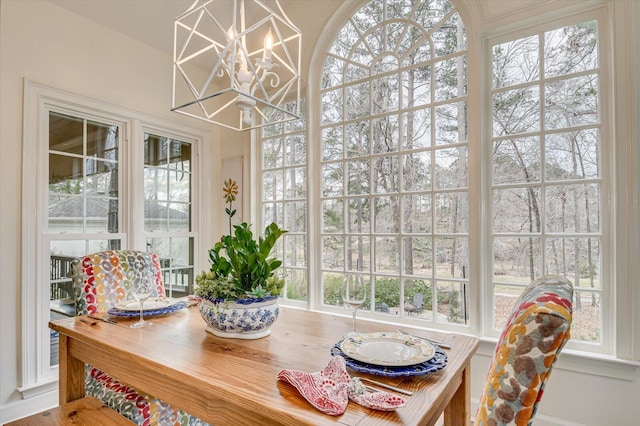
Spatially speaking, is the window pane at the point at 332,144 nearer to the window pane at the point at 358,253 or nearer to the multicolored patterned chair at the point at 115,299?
the window pane at the point at 358,253

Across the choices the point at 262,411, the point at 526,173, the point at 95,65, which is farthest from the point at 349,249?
the point at 95,65

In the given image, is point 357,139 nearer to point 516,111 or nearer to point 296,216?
point 296,216

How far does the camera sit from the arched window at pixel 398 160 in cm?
235

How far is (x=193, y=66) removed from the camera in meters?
3.38

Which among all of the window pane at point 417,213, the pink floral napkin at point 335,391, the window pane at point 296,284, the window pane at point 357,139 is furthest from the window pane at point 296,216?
the pink floral napkin at point 335,391

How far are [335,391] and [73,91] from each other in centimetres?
274

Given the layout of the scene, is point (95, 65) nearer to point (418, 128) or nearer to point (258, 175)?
point (258, 175)

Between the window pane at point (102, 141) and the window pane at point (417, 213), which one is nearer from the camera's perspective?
the window pane at point (417, 213)

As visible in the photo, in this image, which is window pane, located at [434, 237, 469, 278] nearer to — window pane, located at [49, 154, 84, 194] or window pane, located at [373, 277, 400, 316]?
window pane, located at [373, 277, 400, 316]

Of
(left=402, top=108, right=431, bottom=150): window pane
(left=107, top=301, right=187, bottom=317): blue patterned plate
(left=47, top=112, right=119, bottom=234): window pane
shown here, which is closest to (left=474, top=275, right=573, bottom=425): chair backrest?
(left=107, top=301, right=187, bottom=317): blue patterned plate

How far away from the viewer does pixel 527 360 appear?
70cm

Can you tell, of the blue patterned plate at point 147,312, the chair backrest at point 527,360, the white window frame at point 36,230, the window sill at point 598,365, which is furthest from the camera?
the white window frame at point 36,230

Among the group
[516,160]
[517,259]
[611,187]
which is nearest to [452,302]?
[517,259]

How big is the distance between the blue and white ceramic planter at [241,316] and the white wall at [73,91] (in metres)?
1.50
